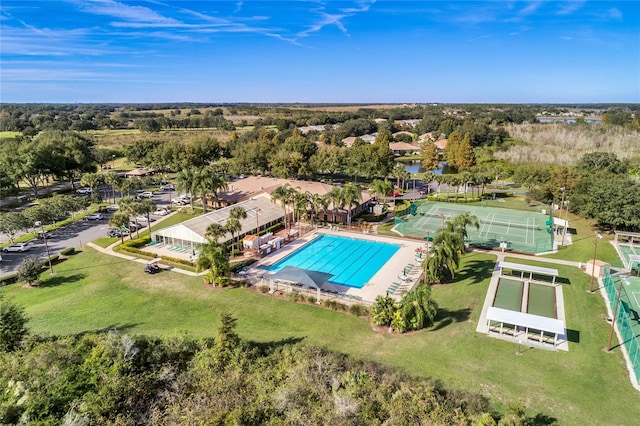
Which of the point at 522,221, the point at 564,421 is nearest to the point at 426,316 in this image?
the point at 564,421

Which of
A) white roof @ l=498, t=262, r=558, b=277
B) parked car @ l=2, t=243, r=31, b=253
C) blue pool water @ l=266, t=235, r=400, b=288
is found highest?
white roof @ l=498, t=262, r=558, b=277

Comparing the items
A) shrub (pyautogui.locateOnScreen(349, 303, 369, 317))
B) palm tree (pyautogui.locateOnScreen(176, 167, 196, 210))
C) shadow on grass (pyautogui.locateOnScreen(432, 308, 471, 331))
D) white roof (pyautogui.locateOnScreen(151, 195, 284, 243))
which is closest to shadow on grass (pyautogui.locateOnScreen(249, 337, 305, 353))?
shrub (pyautogui.locateOnScreen(349, 303, 369, 317))

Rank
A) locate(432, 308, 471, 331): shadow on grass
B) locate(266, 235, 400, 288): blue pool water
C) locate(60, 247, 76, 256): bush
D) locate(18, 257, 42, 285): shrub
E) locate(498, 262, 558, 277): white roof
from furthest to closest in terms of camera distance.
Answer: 1. locate(60, 247, 76, 256): bush
2. locate(266, 235, 400, 288): blue pool water
3. locate(18, 257, 42, 285): shrub
4. locate(498, 262, 558, 277): white roof
5. locate(432, 308, 471, 331): shadow on grass

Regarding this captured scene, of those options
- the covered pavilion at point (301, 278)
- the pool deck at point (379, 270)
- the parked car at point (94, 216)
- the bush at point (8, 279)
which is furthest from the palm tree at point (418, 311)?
the parked car at point (94, 216)

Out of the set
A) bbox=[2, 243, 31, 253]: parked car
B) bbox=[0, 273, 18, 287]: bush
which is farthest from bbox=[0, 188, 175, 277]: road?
bbox=[0, 273, 18, 287]: bush

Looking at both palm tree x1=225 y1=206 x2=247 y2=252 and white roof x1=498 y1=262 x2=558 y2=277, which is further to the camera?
palm tree x1=225 y1=206 x2=247 y2=252

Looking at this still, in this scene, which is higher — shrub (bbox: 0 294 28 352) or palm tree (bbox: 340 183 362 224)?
palm tree (bbox: 340 183 362 224)

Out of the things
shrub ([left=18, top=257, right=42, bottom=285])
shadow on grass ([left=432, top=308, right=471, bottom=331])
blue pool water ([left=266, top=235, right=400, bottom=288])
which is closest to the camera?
shadow on grass ([left=432, top=308, right=471, bottom=331])

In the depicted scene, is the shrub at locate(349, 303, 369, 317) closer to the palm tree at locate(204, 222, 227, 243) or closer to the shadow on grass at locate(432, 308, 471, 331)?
the shadow on grass at locate(432, 308, 471, 331)
